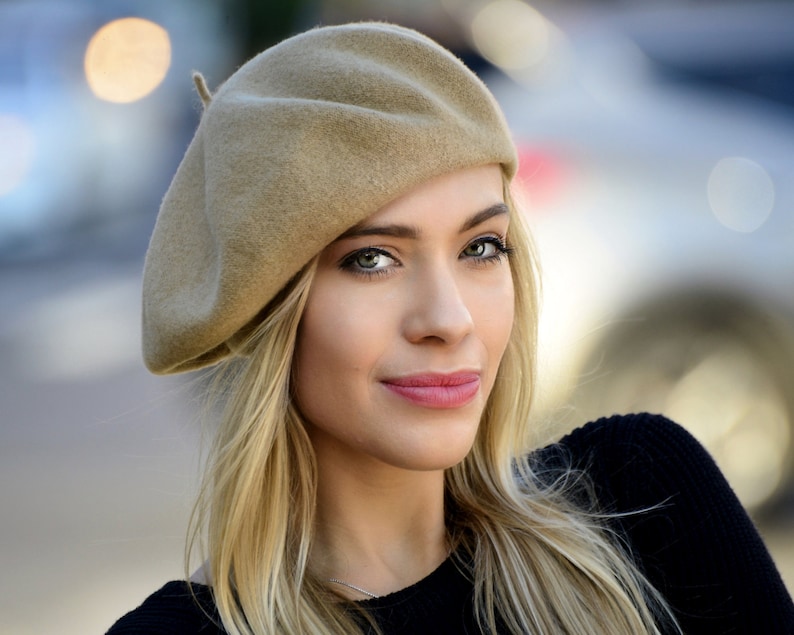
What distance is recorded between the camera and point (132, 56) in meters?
7.88

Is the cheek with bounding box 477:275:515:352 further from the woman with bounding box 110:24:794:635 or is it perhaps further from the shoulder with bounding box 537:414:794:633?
the shoulder with bounding box 537:414:794:633

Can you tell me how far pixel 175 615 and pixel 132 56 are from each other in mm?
6055

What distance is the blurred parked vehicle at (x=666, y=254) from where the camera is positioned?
482 cm

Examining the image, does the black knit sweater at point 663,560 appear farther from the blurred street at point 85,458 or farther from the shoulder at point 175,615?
the blurred street at point 85,458

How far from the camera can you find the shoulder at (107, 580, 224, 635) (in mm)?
2326

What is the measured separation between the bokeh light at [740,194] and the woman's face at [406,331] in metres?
2.68

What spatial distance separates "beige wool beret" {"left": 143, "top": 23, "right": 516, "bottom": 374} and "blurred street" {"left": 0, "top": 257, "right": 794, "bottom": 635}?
1.08 m

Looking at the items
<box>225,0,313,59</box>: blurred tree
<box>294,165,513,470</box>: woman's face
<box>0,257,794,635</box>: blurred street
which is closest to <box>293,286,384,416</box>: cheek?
<box>294,165,513,470</box>: woman's face

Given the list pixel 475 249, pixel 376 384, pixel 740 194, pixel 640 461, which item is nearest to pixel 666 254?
pixel 740 194

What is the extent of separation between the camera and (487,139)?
2.41 m

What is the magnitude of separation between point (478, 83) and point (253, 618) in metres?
1.09

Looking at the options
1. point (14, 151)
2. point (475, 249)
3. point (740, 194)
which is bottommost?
point (475, 249)

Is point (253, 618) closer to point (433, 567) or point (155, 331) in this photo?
point (433, 567)

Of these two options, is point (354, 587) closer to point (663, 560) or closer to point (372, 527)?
point (372, 527)
